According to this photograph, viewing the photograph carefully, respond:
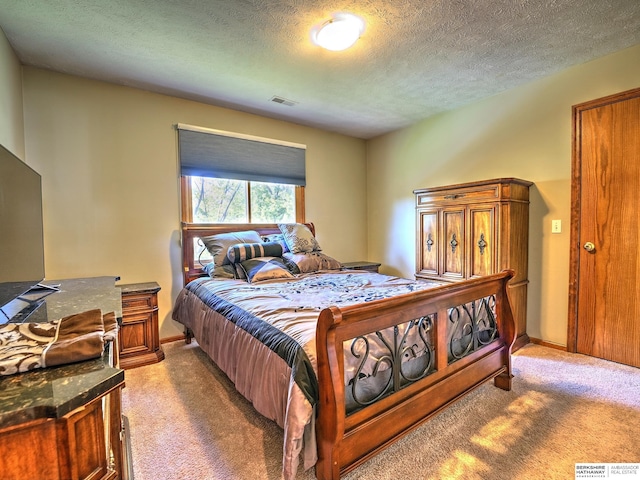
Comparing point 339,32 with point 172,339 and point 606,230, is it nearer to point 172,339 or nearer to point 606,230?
point 606,230

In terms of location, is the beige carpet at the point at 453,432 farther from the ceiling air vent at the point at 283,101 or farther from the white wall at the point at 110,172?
the ceiling air vent at the point at 283,101

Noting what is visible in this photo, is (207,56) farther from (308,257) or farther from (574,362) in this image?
(574,362)

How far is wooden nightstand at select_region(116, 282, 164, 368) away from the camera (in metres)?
2.59

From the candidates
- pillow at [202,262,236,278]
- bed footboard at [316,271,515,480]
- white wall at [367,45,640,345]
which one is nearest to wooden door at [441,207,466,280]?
white wall at [367,45,640,345]

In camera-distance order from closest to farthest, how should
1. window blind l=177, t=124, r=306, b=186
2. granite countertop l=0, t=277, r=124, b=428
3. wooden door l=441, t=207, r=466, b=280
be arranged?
granite countertop l=0, t=277, r=124, b=428
wooden door l=441, t=207, r=466, b=280
window blind l=177, t=124, r=306, b=186

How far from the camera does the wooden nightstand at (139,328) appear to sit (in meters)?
2.59

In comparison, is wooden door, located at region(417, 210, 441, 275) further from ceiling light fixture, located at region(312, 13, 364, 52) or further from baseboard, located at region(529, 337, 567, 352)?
ceiling light fixture, located at region(312, 13, 364, 52)

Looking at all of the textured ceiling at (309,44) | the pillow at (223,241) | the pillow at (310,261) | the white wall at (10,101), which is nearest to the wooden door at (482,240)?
the textured ceiling at (309,44)

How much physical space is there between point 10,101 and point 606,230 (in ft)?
15.3

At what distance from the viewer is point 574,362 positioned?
101 inches

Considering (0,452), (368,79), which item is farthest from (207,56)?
(0,452)

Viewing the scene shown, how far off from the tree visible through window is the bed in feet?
3.73

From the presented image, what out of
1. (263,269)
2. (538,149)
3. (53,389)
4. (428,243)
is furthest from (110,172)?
(538,149)

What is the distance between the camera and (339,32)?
6.68 ft
